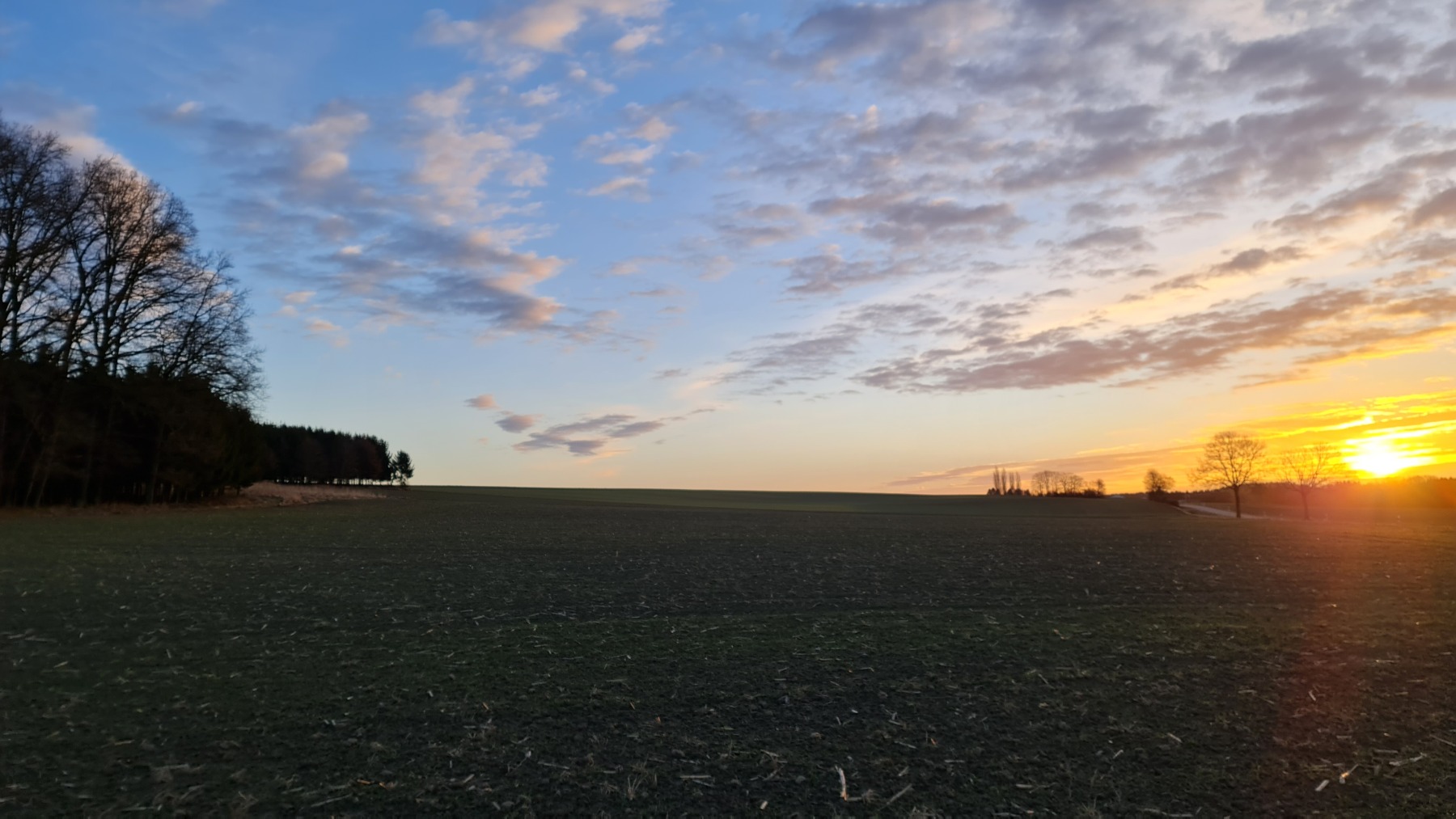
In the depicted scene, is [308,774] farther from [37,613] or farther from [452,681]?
[37,613]

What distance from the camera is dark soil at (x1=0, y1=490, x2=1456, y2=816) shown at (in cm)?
684

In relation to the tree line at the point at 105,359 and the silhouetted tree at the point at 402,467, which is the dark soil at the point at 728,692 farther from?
the silhouetted tree at the point at 402,467

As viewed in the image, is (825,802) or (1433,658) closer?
(825,802)

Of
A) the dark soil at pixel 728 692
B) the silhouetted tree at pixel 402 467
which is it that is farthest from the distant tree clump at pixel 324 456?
the dark soil at pixel 728 692

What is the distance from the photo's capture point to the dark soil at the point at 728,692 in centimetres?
684

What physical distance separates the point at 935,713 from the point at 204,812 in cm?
659

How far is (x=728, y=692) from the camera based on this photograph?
9.38 meters

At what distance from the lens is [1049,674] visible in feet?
32.8

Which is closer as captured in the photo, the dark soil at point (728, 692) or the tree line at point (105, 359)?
the dark soil at point (728, 692)

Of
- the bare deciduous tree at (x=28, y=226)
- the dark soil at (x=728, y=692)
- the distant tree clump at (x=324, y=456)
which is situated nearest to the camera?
the dark soil at (x=728, y=692)

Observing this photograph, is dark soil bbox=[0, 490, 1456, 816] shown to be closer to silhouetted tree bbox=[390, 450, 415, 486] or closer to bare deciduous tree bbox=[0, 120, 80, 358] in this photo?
bare deciduous tree bbox=[0, 120, 80, 358]

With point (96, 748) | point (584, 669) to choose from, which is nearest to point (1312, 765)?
point (584, 669)

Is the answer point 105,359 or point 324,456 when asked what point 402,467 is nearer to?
point 324,456

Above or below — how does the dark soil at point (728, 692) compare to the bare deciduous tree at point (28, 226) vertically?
below
